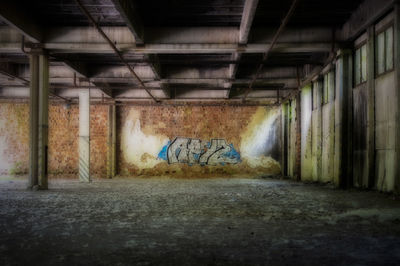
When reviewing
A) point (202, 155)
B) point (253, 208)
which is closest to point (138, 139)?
point (202, 155)

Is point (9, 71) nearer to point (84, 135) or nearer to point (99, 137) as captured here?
Result: point (84, 135)

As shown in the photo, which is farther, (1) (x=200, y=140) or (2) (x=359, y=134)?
(1) (x=200, y=140)


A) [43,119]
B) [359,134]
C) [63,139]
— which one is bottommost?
[63,139]

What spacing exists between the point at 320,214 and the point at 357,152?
4.37 meters

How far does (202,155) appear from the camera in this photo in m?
18.7

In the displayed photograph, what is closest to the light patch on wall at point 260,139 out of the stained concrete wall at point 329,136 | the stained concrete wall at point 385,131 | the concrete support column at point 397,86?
the stained concrete wall at point 329,136

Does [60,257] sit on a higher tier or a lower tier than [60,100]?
lower

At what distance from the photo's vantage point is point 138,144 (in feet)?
61.7

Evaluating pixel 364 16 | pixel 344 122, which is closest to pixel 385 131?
pixel 344 122

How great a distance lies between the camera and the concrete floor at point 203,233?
10.4ft

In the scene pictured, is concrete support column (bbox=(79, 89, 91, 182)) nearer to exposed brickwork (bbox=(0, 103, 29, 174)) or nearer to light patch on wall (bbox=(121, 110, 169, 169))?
light patch on wall (bbox=(121, 110, 169, 169))

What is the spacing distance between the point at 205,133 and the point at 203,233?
14.5 metres

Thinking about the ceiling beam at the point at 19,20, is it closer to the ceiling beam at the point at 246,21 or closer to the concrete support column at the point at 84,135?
the concrete support column at the point at 84,135

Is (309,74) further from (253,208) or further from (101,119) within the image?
(101,119)
